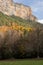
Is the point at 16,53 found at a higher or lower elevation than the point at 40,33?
lower

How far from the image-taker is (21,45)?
84.2 m

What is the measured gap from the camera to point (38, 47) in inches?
3305

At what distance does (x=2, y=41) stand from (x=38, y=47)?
1408cm

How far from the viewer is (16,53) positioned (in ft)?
268

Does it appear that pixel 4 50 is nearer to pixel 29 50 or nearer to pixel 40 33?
pixel 29 50

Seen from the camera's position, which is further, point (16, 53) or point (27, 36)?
point (27, 36)

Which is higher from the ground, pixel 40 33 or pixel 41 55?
pixel 40 33

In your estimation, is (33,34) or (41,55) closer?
(41,55)

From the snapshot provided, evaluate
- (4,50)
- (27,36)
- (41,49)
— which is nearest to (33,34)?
(27,36)

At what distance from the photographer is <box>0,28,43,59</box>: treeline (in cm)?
8150

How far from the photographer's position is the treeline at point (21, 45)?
81.5m

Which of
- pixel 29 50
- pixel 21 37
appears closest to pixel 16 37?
pixel 21 37

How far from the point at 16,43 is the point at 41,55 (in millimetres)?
10544

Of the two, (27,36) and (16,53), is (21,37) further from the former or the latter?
(16,53)
